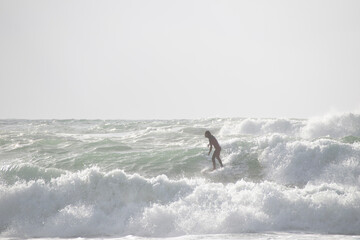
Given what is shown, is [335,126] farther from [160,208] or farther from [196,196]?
[160,208]

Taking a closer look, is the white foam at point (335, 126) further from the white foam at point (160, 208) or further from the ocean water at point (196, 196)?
the white foam at point (160, 208)

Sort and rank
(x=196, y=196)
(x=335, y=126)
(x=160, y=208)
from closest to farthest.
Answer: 1. (x=160, y=208)
2. (x=196, y=196)
3. (x=335, y=126)

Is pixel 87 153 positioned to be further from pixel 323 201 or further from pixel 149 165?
pixel 323 201

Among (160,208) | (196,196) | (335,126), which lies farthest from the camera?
(335,126)

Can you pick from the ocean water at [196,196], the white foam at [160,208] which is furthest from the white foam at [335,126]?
the white foam at [160,208]

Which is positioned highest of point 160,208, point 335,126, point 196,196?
point 335,126

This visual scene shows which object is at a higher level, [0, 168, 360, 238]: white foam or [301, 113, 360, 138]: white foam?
[301, 113, 360, 138]: white foam

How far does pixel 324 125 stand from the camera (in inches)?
906

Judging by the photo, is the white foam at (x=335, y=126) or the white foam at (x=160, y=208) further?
Answer: the white foam at (x=335, y=126)

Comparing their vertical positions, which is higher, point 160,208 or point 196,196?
point 196,196

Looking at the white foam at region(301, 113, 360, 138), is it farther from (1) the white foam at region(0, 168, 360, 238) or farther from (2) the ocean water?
(1) the white foam at region(0, 168, 360, 238)

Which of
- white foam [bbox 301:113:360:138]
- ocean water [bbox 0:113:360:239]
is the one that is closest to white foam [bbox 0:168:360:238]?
ocean water [bbox 0:113:360:239]

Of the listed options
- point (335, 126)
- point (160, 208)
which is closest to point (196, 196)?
point (160, 208)

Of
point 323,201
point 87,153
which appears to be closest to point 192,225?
point 323,201
